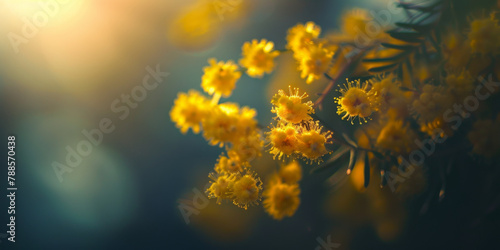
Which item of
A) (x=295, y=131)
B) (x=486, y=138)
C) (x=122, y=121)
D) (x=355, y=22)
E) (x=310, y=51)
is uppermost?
(x=122, y=121)

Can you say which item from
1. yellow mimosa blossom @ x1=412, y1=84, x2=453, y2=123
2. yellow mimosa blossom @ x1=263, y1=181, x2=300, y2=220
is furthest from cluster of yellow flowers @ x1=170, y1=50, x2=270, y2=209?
yellow mimosa blossom @ x1=412, y1=84, x2=453, y2=123

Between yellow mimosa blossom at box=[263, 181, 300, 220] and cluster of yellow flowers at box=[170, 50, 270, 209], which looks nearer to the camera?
cluster of yellow flowers at box=[170, 50, 270, 209]

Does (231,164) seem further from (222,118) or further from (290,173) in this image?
(290,173)

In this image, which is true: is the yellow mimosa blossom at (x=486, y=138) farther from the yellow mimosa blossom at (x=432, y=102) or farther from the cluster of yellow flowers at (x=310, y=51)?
the cluster of yellow flowers at (x=310, y=51)

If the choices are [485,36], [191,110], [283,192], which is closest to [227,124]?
[191,110]

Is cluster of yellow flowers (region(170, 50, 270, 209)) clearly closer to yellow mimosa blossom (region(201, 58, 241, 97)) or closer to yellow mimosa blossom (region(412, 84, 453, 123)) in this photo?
yellow mimosa blossom (region(201, 58, 241, 97))
